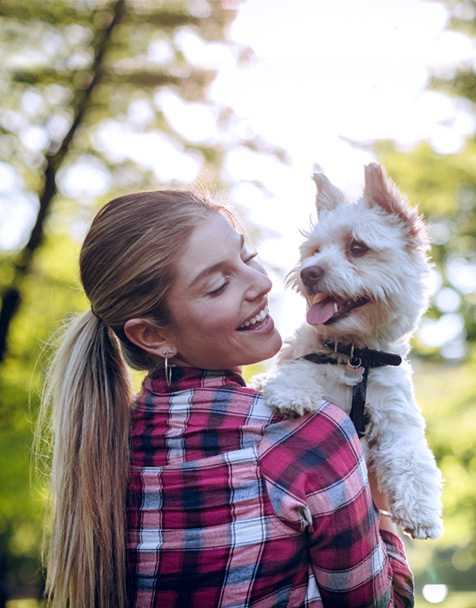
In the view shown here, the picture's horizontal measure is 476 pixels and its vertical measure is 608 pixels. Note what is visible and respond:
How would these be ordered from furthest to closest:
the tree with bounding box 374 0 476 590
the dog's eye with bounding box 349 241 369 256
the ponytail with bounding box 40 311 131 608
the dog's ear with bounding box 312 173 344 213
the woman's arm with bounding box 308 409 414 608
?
1. the tree with bounding box 374 0 476 590
2. the dog's ear with bounding box 312 173 344 213
3. the dog's eye with bounding box 349 241 369 256
4. the ponytail with bounding box 40 311 131 608
5. the woman's arm with bounding box 308 409 414 608

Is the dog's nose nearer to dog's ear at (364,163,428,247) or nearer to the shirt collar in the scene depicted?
dog's ear at (364,163,428,247)

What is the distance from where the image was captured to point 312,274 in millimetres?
2742

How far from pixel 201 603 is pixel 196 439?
1.62 ft

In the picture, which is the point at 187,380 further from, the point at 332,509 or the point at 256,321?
the point at 332,509

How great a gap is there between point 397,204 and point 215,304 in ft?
4.22

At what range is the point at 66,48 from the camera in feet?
29.5

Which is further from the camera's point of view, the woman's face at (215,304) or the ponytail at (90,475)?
the woman's face at (215,304)

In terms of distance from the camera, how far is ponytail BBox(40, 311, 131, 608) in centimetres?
197

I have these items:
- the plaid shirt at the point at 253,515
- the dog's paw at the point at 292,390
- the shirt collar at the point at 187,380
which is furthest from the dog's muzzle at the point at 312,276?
the plaid shirt at the point at 253,515

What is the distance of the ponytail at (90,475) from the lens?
77.7 inches

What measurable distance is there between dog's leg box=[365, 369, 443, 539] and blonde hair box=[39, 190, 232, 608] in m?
1.02

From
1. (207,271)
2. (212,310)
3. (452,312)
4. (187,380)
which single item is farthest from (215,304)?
(452,312)

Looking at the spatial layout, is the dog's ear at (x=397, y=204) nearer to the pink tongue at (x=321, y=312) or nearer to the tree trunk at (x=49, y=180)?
the pink tongue at (x=321, y=312)

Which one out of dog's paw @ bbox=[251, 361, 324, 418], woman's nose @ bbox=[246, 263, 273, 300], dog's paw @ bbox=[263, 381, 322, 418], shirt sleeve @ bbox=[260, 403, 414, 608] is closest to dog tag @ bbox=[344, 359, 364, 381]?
dog's paw @ bbox=[251, 361, 324, 418]
